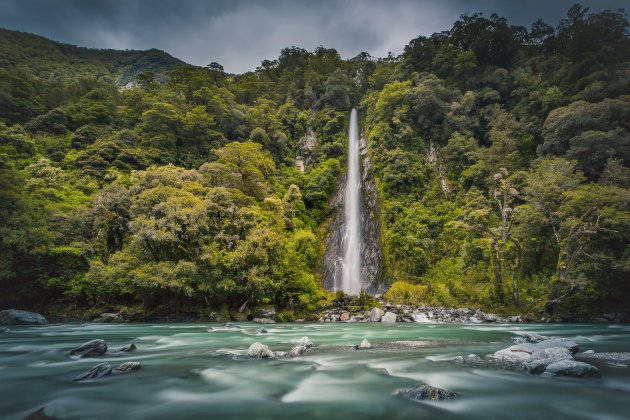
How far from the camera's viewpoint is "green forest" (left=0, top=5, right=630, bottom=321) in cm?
1790

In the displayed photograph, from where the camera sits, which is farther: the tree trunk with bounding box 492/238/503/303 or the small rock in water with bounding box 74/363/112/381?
the tree trunk with bounding box 492/238/503/303

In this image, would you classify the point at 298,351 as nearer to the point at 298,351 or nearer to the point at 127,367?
the point at 298,351

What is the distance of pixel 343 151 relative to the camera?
40.7 meters

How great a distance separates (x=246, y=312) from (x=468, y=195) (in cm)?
2093

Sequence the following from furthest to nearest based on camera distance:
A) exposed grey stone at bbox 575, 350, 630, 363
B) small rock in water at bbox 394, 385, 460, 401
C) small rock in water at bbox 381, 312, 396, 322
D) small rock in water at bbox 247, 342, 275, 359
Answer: small rock in water at bbox 381, 312, 396, 322
small rock in water at bbox 247, 342, 275, 359
exposed grey stone at bbox 575, 350, 630, 363
small rock in water at bbox 394, 385, 460, 401

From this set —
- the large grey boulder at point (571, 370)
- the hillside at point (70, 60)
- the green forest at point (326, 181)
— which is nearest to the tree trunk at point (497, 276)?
the green forest at point (326, 181)

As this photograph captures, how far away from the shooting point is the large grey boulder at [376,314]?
18719mm

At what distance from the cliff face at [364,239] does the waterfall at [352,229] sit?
0.40m

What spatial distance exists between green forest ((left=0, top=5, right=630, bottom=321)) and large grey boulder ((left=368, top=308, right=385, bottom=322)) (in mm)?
3318

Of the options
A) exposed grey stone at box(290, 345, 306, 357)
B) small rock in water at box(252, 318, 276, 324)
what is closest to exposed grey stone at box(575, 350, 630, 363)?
exposed grey stone at box(290, 345, 306, 357)

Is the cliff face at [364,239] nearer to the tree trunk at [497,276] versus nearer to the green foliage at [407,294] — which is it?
the green foliage at [407,294]

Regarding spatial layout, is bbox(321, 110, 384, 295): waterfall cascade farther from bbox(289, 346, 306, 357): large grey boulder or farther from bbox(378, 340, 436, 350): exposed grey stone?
bbox(289, 346, 306, 357): large grey boulder

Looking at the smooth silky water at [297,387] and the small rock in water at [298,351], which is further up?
the smooth silky water at [297,387]

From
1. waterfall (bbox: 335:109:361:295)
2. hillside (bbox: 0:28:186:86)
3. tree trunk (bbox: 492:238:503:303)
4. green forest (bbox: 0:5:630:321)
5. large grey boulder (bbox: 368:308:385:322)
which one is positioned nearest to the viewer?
green forest (bbox: 0:5:630:321)
